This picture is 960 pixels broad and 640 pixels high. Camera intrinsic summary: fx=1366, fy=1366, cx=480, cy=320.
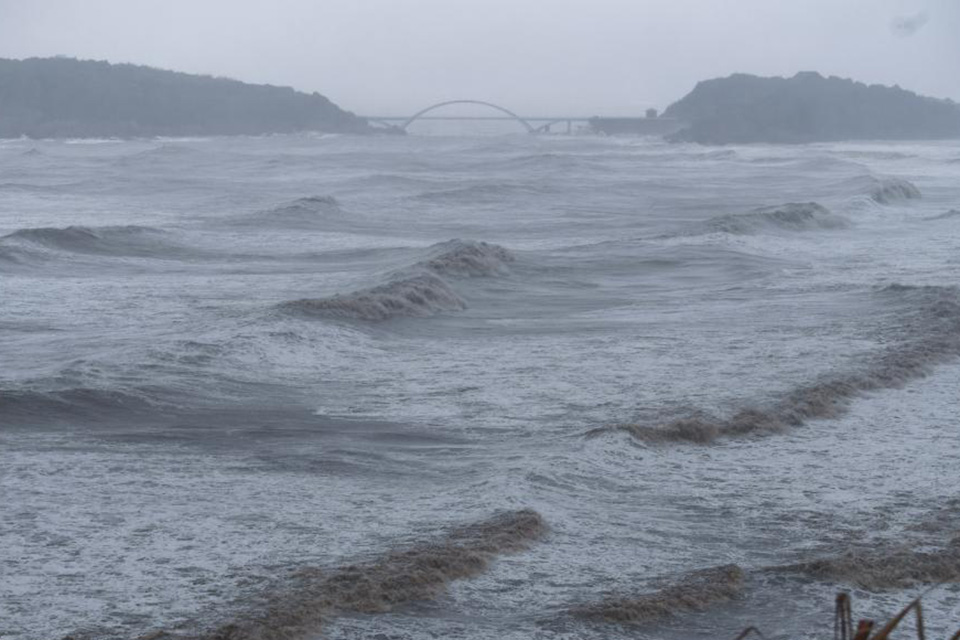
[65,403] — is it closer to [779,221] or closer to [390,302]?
[390,302]

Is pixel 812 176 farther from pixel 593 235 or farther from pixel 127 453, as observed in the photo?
pixel 127 453

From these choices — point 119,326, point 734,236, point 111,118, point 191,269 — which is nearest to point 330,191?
point 734,236

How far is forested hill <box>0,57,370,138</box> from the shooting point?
82750 millimetres

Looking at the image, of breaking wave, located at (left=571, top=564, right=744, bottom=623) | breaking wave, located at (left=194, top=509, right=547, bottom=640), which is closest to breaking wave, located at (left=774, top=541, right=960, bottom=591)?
breaking wave, located at (left=571, top=564, right=744, bottom=623)

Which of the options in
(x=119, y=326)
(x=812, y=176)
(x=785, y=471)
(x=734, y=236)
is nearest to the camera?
(x=785, y=471)

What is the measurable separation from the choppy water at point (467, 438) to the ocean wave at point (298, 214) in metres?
4.43

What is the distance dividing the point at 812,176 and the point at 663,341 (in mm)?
29566

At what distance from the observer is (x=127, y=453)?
22.5 feet

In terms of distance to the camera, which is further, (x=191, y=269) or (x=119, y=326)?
(x=191, y=269)

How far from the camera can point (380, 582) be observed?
16.2 feet

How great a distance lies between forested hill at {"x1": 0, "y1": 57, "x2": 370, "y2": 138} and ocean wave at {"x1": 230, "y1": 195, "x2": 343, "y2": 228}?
5640 centimetres

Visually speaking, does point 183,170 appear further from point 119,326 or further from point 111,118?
point 111,118

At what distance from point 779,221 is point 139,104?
7451 cm

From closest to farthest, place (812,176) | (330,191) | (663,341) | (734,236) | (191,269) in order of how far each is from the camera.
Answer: (663,341)
(191,269)
(734,236)
(330,191)
(812,176)
